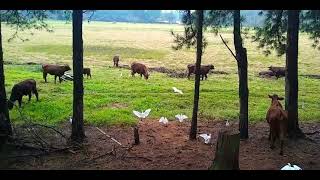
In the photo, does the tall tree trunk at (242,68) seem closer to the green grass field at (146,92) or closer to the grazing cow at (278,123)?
the grazing cow at (278,123)

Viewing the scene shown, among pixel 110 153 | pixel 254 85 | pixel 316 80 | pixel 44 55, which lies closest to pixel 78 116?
pixel 110 153

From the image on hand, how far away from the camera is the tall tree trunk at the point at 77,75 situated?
11155 millimetres

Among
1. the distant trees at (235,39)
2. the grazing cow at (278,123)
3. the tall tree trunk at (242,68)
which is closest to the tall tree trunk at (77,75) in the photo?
the distant trees at (235,39)

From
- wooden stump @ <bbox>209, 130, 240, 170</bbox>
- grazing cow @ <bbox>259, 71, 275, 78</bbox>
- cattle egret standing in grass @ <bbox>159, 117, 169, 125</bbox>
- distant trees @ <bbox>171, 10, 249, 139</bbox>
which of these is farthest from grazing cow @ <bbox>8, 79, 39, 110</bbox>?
grazing cow @ <bbox>259, 71, 275, 78</bbox>

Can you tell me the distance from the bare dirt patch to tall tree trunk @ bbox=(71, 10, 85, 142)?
467 millimetres

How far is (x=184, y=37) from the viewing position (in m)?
12.9

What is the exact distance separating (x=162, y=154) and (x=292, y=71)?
180 inches

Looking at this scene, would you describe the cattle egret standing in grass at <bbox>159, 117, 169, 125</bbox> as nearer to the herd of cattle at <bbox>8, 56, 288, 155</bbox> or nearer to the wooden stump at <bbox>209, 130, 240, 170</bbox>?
the herd of cattle at <bbox>8, 56, 288, 155</bbox>

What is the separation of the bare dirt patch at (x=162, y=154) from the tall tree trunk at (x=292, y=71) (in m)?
0.56

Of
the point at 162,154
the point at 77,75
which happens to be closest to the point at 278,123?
the point at 162,154

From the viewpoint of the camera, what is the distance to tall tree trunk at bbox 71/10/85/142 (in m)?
11.2

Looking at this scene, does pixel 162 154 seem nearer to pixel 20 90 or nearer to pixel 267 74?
pixel 20 90

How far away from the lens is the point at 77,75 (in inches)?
454

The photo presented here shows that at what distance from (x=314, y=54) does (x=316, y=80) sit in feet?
59.2
